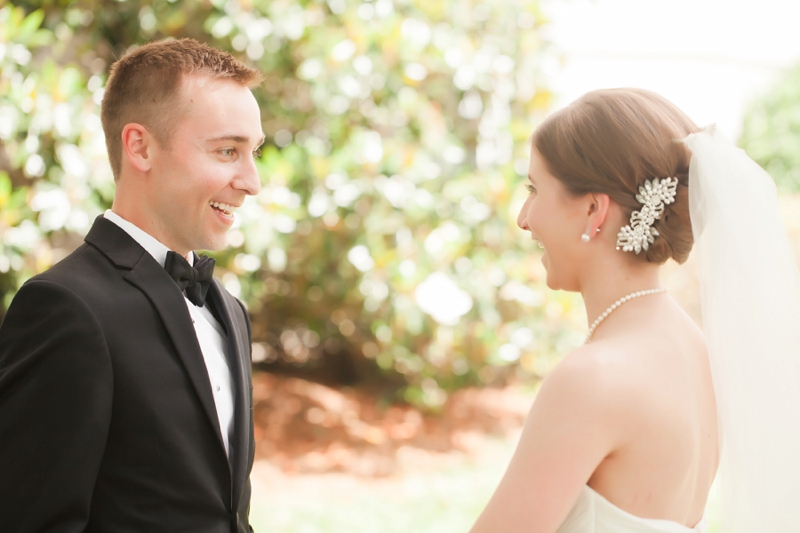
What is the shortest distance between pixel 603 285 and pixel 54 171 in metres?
3.70

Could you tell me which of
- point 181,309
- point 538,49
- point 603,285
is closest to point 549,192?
point 603,285

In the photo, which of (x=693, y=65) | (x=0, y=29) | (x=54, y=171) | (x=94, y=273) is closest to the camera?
(x=94, y=273)

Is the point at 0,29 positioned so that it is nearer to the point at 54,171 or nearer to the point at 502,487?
the point at 54,171

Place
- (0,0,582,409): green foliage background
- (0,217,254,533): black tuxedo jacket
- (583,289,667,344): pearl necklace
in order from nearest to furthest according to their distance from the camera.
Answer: (0,217,254,533): black tuxedo jacket → (583,289,667,344): pearl necklace → (0,0,582,409): green foliage background

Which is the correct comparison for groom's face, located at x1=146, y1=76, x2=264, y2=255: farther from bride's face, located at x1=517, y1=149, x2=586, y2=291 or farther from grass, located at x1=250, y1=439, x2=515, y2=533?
grass, located at x1=250, y1=439, x2=515, y2=533

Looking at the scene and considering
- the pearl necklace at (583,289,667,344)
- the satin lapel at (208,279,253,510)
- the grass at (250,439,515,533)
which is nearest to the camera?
the satin lapel at (208,279,253,510)

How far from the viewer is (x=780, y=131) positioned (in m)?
11.8

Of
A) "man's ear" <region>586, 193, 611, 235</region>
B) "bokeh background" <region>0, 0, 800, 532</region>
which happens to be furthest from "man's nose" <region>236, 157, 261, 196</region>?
"bokeh background" <region>0, 0, 800, 532</region>

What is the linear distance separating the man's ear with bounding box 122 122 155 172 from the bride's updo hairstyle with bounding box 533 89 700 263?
3.50 feet

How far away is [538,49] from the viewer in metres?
5.60

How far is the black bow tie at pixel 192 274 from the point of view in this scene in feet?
5.71

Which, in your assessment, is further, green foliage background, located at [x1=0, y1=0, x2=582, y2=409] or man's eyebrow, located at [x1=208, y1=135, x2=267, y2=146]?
green foliage background, located at [x1=0, y1=0, x2=582, y2=409]

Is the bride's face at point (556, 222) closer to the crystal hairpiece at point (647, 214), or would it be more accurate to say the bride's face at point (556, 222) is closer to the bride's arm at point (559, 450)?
the crystal hairpiece at point (647, 214)

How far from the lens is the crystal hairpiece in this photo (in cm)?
176
